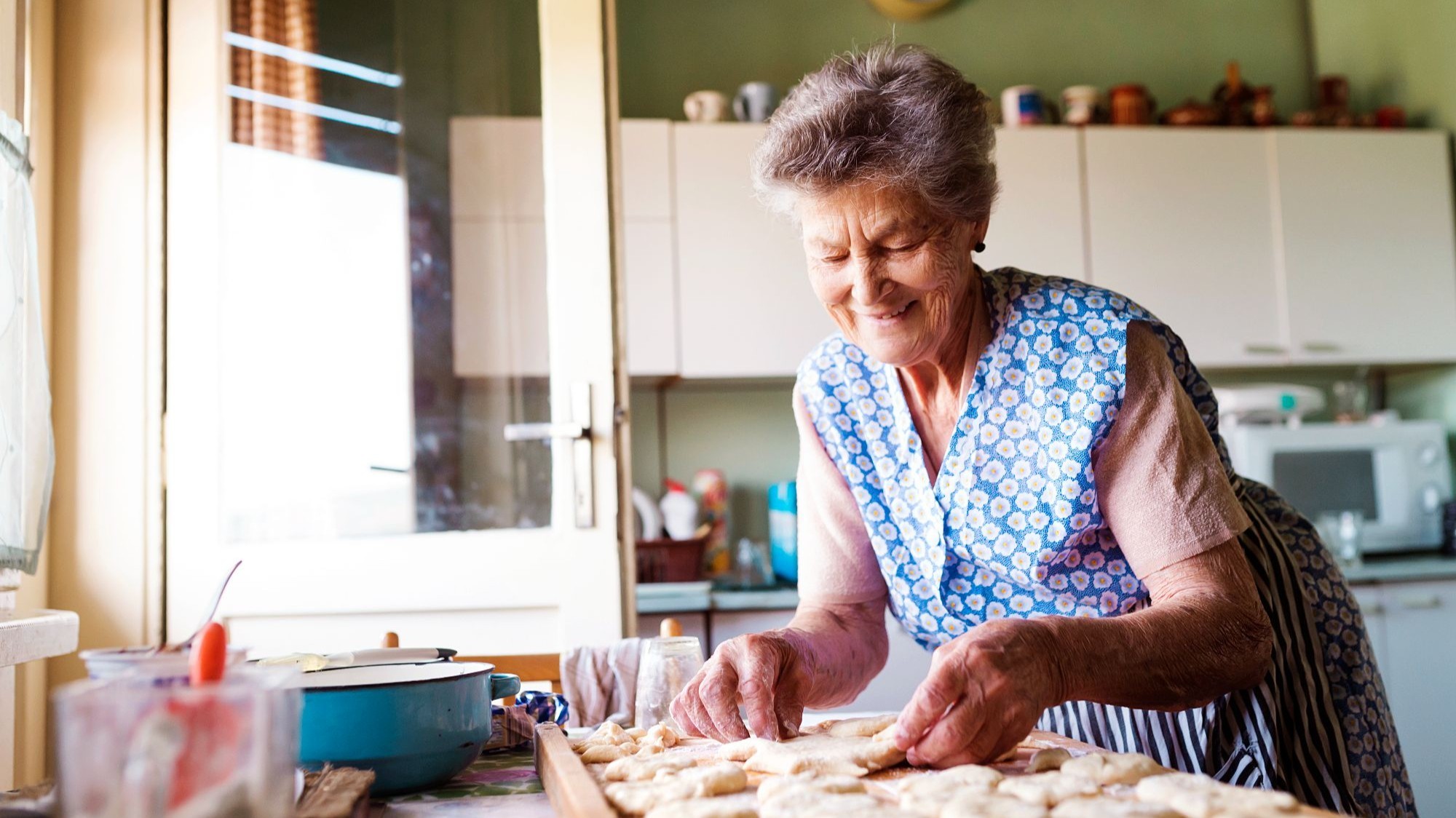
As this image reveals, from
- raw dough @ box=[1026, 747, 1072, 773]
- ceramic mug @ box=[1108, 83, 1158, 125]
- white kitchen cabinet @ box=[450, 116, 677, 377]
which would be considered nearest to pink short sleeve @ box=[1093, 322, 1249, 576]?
raw dough @ box=[1026, 747, 1072, 773]

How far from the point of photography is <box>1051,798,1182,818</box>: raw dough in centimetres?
67

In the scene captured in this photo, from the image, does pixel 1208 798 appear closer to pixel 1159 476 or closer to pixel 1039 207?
pixel 1159 476

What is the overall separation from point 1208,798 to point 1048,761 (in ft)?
0.63

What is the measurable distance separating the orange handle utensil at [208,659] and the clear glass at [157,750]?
0.21 ft

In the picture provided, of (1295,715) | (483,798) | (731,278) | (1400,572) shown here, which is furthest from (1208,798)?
(1400,572)

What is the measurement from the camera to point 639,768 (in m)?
0.88

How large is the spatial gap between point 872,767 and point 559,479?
1.41 metres

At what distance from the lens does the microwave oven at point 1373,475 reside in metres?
3.19

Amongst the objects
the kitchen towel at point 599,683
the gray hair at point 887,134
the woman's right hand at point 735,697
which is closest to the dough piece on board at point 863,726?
the woman's right hand at point 735,697

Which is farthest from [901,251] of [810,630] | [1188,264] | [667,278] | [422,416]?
[1188,264]

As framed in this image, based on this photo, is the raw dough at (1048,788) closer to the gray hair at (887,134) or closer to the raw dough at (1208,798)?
the raw dough at (1208,798)

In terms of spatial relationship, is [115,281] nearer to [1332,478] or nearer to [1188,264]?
[1188,264]

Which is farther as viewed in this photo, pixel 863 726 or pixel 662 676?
pixel 662 676

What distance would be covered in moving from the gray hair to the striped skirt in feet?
1.69
